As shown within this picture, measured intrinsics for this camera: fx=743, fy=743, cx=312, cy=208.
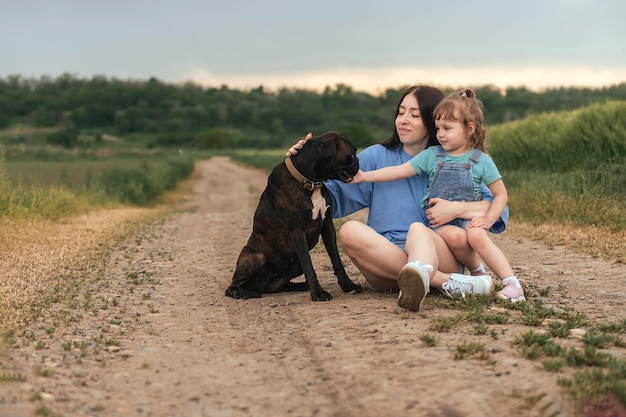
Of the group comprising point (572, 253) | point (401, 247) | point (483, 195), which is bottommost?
point (572, 253)

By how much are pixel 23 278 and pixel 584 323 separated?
193 inches

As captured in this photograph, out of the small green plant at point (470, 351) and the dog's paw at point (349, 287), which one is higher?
the small green plant at point (470, 351)

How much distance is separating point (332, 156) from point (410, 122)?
0.70 meters

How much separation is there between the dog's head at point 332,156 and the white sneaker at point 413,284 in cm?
113

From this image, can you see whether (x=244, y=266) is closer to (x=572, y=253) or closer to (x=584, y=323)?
(x=584, y=323)

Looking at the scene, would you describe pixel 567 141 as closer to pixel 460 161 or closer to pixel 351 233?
pixel 460 161

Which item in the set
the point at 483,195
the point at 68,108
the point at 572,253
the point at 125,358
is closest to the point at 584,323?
the point at 483,195

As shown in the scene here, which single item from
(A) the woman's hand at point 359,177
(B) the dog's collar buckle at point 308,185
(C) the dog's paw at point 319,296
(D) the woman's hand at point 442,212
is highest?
(A) the woman's hand at point 359,177

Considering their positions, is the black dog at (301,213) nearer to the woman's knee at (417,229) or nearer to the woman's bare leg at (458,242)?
the woman's knee at (417,229)

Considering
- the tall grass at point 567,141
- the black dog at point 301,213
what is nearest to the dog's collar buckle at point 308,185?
the black dog at point 301,213

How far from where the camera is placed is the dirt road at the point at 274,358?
3.38 metres

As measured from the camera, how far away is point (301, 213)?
576cm

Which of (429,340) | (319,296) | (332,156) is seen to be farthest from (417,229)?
(429,340)

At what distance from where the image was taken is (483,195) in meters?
5.73
